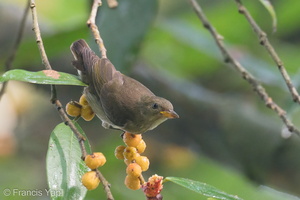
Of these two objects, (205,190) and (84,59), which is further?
(84,59)

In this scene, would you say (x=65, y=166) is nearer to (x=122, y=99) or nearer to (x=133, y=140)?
(x=133, y=140)

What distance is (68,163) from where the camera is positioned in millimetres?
2088

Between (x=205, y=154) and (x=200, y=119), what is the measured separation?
24 centimetres

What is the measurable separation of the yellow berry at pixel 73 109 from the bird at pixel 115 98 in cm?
12

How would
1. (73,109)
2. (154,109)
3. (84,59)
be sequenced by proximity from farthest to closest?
1. (154,109)
2. (84,59)
3. (73,109)

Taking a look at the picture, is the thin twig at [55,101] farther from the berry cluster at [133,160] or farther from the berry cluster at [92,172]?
the berry cluster at [133,160]

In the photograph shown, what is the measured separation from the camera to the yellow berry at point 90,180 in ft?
→ 6.37

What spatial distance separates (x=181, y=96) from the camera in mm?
4055

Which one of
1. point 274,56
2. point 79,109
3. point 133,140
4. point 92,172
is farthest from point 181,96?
point 92,172

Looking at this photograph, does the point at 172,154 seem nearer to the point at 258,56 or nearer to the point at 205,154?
the point at 205,154

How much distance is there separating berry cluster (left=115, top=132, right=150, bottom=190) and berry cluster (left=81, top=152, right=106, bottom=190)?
129 millimetres

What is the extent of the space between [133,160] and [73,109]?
0.38 m

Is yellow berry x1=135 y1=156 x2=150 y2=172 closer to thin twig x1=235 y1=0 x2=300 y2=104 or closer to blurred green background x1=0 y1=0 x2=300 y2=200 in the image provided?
thin twig x1=235 y1=0 x2=300 y2=104

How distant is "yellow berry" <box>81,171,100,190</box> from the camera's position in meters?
1.94
